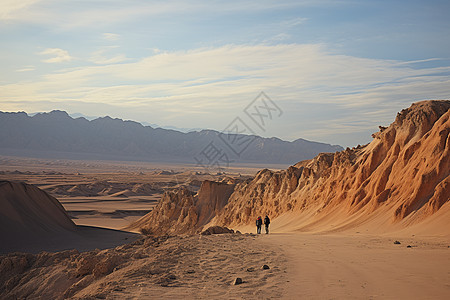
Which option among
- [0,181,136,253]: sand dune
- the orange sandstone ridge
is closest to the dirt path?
the orange sandstone ridge

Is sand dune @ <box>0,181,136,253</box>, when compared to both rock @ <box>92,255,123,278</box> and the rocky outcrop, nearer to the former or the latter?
the rocky outcrop

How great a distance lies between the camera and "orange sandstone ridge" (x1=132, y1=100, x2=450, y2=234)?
1576 cm

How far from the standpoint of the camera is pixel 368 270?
27.8ft

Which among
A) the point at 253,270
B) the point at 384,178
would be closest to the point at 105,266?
the point at 253,270

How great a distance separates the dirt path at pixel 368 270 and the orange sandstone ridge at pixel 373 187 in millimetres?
3602

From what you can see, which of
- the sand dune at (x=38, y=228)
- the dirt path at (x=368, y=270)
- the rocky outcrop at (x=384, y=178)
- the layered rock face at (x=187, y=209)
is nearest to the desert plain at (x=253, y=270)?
the dirt path at (x=368, y=270)

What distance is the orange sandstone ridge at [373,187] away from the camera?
1576 centimetres

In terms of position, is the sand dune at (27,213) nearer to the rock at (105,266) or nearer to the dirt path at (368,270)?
the rock at (105,266)

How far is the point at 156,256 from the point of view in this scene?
36.5 ft

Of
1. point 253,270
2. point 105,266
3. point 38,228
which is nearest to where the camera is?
point 253,270

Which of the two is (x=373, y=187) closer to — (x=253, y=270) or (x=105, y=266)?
(x=253, y=270)

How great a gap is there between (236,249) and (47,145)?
19781cm

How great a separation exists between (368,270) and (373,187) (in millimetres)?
10860

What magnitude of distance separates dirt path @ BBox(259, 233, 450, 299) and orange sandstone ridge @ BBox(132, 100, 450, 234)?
11.8 feet
